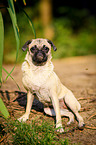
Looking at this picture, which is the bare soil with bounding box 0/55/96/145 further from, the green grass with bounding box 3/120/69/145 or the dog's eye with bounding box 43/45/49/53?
the dog's eye with bounding box 43/45/49/53

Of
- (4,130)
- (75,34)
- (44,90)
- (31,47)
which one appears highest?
(31,47)

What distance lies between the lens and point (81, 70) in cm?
625

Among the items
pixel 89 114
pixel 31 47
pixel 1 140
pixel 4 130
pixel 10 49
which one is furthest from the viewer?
pixel 10 49

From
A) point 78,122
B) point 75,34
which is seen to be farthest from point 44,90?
point 75,34

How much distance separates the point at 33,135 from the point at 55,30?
860 cm

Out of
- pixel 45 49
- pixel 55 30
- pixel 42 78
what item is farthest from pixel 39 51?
→ pixel 55 30

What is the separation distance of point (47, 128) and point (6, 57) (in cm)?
652

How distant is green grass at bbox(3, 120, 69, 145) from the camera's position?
1984mm

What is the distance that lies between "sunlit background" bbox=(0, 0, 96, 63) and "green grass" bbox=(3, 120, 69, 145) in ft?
18.1

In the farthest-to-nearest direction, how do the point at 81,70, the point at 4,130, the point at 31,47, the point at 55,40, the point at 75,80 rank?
Result: 1. the point at 55,40
2. the point at 81,70
3. the point at 75,80
4. the point at 31,47
5. the point at 4,130

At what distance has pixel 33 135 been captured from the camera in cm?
204

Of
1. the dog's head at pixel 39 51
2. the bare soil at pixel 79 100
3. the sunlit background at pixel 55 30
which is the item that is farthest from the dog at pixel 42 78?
the sunlit background at pixel 55 30

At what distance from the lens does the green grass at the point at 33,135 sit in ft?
6.51

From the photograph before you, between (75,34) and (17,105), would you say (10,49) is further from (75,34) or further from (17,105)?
(17,105)
